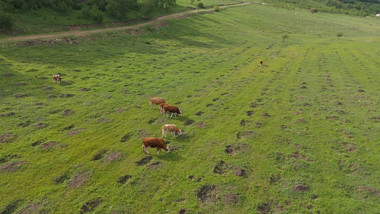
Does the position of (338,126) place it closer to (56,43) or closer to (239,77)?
(239,77)

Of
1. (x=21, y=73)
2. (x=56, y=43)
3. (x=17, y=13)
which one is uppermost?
(x=17, y=13)

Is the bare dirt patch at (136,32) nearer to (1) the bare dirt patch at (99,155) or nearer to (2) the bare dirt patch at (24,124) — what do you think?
(2) the bare dirt patch at (24,124)

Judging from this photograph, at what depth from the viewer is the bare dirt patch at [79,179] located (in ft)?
44.6

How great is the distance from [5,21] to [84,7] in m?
22.2

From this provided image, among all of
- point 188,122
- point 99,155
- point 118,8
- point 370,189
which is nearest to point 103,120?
point 99,155

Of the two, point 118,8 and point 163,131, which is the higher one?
point 118,8

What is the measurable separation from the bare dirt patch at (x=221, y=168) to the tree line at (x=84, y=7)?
50170mm

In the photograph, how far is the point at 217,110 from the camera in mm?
25094

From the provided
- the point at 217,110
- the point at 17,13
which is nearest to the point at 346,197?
the point at 217,110

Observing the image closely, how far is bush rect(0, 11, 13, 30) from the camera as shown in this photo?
42097mm

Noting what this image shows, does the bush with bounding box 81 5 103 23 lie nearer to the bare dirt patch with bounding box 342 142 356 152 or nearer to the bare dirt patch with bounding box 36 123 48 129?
the bare dirt patch with bounding box 36 123 48 129

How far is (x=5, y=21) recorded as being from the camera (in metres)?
42.7

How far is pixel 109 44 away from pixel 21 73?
22427 mm

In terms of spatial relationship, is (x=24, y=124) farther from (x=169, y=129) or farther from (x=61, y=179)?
(x=169, y=129)
